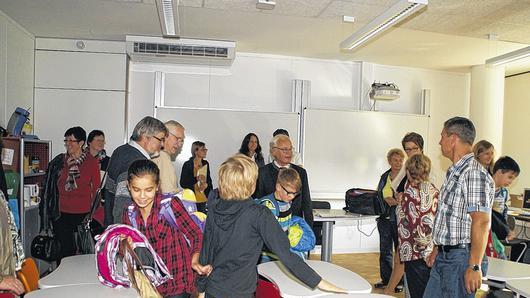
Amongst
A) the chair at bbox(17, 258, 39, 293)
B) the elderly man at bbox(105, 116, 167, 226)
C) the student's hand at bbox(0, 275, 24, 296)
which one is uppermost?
the elderly man at bbox(105, 116, 167, 226)

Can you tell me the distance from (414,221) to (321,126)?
3.40m

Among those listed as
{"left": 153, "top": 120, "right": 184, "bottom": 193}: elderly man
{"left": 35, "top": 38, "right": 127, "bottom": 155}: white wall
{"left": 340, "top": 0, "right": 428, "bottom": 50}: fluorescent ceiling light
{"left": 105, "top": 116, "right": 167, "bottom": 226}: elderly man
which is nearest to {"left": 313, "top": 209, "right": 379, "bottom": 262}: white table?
{"left": 153, "top": 120, "right": 184, "bottom": 193}: elderly man

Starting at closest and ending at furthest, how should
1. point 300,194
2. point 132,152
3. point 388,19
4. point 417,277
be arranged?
point 132,152
point 417,277
point 300,194
point 388,19

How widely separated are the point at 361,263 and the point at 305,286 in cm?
392

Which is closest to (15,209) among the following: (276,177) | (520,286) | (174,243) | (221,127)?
(276,177)

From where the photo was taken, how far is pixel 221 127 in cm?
628

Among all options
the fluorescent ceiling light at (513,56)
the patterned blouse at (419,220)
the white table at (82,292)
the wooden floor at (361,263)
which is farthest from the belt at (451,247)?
the fluorescent ceiling light at (513,56)

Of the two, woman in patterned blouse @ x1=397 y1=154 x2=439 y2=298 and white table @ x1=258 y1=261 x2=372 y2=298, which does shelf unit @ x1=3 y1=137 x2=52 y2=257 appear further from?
woman in patterned blouse @ x1=397 y1=154 x2=439 y2=298

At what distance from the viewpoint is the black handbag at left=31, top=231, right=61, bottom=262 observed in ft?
13.0

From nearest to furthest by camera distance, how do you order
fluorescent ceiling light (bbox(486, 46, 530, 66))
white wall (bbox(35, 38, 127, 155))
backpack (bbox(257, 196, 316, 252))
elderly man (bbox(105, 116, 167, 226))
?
elderly man (bbox(105, 116, 167, 226))
backpack (bbox(257, 196, 316, 252))
fluorescent ceiling light (bbox(486, 46, 530, 66))
white wall (bbox(35, 38, 127, 155))

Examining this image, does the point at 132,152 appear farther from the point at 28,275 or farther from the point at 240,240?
the point at 240,240

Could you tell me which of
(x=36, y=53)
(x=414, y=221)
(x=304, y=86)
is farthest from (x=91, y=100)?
(x=414, y=221)

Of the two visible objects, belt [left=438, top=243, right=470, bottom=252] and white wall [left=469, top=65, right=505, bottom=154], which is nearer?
belt [left=438, top=243, right=470, bottom=252]

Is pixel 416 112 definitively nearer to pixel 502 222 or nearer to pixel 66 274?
pixel 502 222
